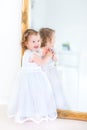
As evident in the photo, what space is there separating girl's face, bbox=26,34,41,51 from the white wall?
14 cm

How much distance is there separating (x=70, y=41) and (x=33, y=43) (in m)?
0.19

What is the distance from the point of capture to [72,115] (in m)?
1.63

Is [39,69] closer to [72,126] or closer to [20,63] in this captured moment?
[20,63]

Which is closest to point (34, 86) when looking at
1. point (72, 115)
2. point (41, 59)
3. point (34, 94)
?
point (34, 94)

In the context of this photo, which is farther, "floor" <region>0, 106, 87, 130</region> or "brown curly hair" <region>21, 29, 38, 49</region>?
"brown curly hair" <region>21, 29, 38, 49</region>

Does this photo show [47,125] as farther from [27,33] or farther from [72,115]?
[27,33]

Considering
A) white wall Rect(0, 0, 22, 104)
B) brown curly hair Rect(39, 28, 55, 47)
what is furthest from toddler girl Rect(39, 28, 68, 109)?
white wall Rect(0, 0, 22, 104)

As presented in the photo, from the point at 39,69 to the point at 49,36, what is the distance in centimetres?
18

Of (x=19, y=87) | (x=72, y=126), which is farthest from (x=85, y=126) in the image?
(x=19, y=87)

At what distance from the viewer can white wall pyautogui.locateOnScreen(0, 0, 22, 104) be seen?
1.75 meters

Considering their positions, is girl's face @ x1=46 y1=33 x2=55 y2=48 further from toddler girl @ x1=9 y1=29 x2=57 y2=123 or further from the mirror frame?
the mirror frame

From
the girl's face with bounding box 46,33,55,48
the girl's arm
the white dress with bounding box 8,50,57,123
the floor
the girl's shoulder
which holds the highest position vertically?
the girl's face with bounding box 46,33,55,48

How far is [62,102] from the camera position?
5.39 ft

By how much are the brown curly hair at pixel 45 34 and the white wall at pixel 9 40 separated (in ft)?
0.56
